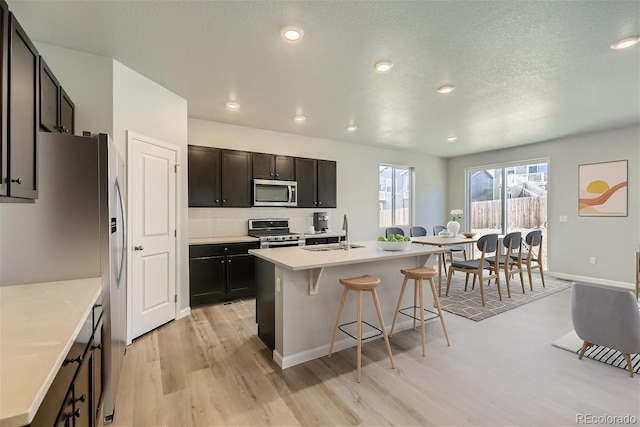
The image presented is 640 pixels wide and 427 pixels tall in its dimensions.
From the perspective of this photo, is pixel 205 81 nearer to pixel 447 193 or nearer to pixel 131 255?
pixel 131 255

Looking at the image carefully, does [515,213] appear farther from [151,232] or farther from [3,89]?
[3,89]

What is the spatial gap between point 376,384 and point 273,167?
357 cm

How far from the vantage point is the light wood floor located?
1.89m

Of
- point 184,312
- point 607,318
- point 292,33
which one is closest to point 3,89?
point 292,33

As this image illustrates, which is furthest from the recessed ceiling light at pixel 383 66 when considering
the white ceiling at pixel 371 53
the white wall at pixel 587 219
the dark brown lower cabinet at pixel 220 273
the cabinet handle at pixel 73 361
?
the white wall at pixel 587 219

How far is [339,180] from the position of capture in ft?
19.8

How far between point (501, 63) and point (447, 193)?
5.47m

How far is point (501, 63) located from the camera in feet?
9.02

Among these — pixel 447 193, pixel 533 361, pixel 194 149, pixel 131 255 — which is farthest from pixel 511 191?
pixel 131 255

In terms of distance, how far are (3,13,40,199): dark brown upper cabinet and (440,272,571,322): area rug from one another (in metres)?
4.12

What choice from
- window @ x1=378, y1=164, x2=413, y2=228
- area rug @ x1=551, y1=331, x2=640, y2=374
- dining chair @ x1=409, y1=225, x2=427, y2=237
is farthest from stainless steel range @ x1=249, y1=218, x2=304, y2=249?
area rug @ x1=551, y1=331, x2=640, y2=374

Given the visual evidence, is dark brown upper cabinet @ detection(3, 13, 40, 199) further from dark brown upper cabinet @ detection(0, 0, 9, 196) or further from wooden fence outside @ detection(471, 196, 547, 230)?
wooden fence outside @ detection(471, 196, 547, 230)

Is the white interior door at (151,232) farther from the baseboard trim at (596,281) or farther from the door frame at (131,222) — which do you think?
the baseboard trim at (596,281)

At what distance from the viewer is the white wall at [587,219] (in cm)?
483
